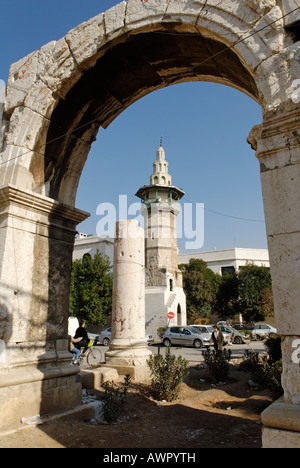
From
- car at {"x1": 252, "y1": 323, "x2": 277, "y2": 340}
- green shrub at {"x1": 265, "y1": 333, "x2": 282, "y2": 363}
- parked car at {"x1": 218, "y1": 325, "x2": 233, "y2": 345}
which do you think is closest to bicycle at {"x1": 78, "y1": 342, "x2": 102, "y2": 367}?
green shrub at {"x1": 265, "y1": 333, "x2": 282, "y2": 363}

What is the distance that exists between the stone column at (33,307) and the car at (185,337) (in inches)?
578

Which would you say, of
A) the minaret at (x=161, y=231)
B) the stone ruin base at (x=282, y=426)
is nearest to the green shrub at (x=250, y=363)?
the stone ruin base at (x=282, y=426)

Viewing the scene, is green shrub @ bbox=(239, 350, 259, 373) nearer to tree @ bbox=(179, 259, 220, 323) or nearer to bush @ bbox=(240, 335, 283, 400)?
bush @ bbox=(240, 335, 283, 400)

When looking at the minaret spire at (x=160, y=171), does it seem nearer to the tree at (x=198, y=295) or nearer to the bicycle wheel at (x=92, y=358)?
the tree at (x=198, y=295)

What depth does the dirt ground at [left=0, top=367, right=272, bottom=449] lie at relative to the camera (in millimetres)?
3555

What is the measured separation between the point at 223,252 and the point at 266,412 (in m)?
46.0

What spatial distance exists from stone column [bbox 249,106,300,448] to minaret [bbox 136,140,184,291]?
26.6m

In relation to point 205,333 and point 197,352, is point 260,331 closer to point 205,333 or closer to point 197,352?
point 205,333

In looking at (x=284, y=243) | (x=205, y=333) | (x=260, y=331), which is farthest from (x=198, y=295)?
(x=284, y=243)

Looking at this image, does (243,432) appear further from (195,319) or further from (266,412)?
(195,319)

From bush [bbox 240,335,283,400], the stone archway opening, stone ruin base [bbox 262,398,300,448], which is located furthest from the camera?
bush [bbox 240,335,283,400]

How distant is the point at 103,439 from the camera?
12.1 ft

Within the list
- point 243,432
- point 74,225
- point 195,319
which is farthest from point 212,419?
point 195,319
